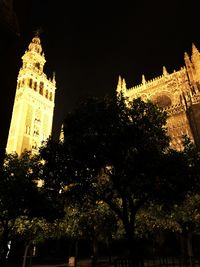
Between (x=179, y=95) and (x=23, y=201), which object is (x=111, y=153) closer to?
(x=23, y=201)

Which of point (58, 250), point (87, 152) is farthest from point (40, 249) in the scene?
point (87, 152)

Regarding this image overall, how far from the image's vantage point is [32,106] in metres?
63.9

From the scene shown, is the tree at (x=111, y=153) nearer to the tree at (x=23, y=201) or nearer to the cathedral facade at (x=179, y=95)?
the tree at (x=23, y=201)

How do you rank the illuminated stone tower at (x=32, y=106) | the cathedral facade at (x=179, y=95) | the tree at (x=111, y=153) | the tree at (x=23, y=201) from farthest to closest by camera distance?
the illuminated stone tower at (x=32, y=106) < the cathedral facade at (x=179, y=95) < the tree at (x=23, y=201) < the tree at (x=111, y=153)

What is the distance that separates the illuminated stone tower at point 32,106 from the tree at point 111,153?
4116 centimetres

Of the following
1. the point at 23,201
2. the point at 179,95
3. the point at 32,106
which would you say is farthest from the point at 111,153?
the point at 32,106

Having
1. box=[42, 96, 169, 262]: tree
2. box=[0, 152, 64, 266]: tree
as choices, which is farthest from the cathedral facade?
box=[0, 152, 64, 266]: tree

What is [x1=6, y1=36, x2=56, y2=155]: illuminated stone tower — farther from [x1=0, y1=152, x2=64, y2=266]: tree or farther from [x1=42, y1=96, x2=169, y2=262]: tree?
[x1=42, y1=96, x2=169, y2=262]: tree

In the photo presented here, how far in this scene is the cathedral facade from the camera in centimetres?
4388

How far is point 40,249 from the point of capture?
35.2 metres

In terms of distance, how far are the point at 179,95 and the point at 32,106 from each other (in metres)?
35.7

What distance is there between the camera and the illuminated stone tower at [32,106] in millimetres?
58719

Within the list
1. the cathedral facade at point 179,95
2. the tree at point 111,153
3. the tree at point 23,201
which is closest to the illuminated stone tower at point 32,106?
the cathedral facade at point 179,95

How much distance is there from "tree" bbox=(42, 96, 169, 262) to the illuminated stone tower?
4116cm
